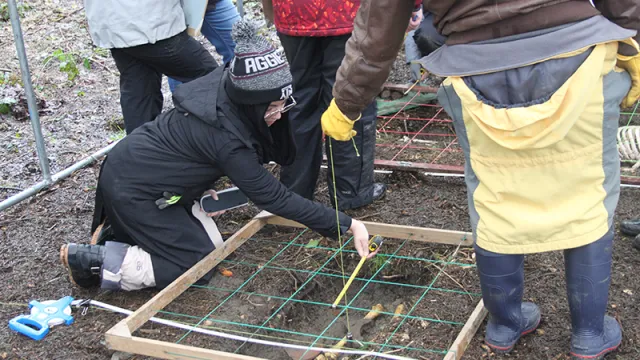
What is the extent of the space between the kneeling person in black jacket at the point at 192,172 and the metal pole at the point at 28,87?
3.45ft

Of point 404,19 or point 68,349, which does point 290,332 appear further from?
point 404,19

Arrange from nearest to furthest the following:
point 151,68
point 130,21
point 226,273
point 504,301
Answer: point 504,301
point 226,273
point 130,21
point 151,68

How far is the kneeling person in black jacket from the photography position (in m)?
2.61

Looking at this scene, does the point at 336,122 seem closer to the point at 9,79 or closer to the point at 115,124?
the point at 115,124

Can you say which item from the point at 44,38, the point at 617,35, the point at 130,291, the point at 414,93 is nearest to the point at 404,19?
the point at 617,35

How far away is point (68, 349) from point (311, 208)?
43.5 inches

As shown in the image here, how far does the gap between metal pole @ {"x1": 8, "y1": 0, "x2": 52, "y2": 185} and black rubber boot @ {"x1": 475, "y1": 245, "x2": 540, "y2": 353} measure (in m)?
2.70

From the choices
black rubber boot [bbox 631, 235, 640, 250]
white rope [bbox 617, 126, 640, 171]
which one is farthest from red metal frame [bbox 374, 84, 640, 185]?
black rubber boot [bbox 631, 235, 640, 250]

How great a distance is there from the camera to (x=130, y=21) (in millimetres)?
3303

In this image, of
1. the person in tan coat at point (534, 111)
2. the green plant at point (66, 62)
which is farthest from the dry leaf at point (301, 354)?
the green plant at point (66, 62)

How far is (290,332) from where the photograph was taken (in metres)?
2.63

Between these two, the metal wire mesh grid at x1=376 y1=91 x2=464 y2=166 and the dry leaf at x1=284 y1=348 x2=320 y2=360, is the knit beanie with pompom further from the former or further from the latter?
the metal wire mesh grid at x1=376 y1=91 x2=464 y2=166

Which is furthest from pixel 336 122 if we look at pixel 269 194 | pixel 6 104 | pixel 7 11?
pixel 7 11

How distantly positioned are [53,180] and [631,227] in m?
3.19
